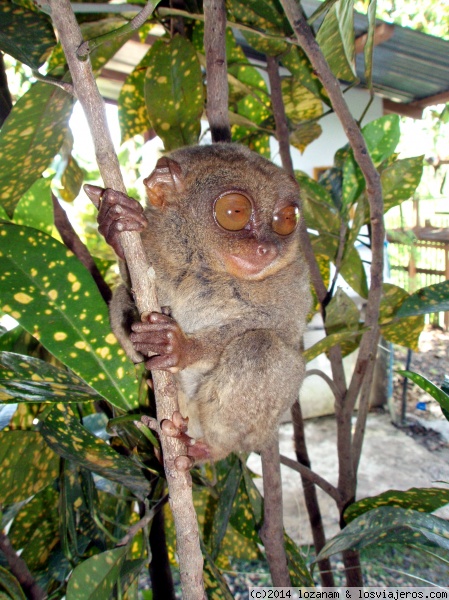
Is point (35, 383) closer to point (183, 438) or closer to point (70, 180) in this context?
point (183, 438)

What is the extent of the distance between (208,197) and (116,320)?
577mm

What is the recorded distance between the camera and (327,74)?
58.1 inches

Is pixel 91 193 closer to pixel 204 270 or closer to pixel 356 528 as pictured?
pixel 204 270

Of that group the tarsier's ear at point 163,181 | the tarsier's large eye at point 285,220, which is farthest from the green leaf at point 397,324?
the tarsier's ear at point 163,181

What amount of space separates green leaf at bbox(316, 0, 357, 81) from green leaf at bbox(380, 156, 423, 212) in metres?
0.54

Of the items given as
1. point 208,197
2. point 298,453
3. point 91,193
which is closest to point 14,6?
point 91,193

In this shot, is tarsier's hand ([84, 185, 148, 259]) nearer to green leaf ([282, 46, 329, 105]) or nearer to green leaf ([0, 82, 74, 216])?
green leaf ([0, 82, 74, 216])

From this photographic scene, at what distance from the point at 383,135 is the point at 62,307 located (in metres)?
1.87

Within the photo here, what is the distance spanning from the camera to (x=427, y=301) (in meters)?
1.92

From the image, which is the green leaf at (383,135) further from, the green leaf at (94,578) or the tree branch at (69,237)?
the green leaf at (94,578)

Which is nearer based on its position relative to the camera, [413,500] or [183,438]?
[183,438]

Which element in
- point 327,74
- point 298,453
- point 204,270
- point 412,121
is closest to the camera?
point 327,74

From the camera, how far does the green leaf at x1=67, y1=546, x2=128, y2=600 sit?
131cm

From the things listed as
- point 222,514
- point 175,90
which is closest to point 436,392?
point 222,514
